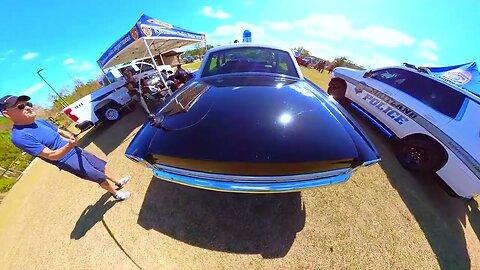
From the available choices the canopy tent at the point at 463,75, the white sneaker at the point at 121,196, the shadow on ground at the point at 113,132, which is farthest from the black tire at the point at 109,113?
the canopy tent at the point at 463,75

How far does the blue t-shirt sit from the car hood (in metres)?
1.16

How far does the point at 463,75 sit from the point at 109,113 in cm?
971

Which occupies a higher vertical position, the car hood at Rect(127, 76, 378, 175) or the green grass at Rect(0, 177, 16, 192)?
the car hood at Rect(127, 76, 378, 175)

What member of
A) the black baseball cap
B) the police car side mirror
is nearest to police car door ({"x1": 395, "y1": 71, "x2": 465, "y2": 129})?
the police car side mirror

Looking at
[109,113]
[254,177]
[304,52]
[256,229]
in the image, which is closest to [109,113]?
[109,113]

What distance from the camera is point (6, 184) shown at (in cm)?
468

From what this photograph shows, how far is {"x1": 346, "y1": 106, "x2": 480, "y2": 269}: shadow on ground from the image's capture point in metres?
2.40

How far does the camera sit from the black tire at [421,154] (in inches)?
119

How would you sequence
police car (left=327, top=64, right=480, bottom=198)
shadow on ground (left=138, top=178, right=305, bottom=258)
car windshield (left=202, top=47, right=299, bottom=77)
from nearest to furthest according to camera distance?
1. shadow on ground (left=138, top=178, right=305, bottom=258)
2. police car (left=327, top=64, right=480, bottom=198)
3. car windshield (left=202, top=47, right=299, bottom=77)

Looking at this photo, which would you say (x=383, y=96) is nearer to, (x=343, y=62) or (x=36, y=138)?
(x=36, y=138)

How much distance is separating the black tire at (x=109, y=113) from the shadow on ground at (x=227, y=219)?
13.6 feet

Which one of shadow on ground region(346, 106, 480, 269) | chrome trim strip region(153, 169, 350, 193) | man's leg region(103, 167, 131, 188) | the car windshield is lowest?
shadow on ground region(346, 106, 480, 269)

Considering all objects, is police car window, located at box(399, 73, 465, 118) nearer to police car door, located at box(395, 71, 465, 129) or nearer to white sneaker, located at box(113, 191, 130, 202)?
police car door, located at box(395, 71, 465, 129)

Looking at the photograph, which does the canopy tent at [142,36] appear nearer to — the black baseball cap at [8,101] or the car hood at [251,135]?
the black baseball cap at [8,101]
